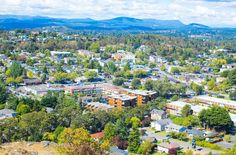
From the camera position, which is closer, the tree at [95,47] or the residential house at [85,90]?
the residential house at [85,90]

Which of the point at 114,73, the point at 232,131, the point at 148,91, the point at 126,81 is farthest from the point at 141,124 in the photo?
the point at 114,73

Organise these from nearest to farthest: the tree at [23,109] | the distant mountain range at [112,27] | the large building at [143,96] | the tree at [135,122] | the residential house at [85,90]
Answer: the tree at [135,122], the tree at [23,109], the large building at [143,96], the residential house at [85,90], the distant mountain range at [112,27]

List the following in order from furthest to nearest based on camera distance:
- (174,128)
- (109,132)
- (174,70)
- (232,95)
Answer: (174,70) → (232,95) → (174,128) → (109,132)

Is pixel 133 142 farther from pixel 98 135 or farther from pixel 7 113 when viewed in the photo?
pixel 7 113

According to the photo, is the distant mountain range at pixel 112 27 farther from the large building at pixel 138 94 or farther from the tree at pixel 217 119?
the tree at pixel 217 119

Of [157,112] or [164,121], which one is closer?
[164,121]

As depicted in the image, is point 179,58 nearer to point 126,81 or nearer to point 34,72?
point 126,81

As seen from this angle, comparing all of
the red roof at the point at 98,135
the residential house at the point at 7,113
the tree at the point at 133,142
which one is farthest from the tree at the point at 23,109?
the tree at the point at 133,142

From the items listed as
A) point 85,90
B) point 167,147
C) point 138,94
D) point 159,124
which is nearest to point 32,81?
point 85,90

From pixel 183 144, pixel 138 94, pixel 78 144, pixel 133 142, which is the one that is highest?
pixel 78 144

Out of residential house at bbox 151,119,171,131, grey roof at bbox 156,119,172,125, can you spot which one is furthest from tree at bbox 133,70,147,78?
residential house at bbox 151,119,171,131

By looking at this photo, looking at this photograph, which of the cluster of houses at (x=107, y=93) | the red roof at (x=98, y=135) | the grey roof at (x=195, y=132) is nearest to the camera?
the red roof at (x=98, y=135)
